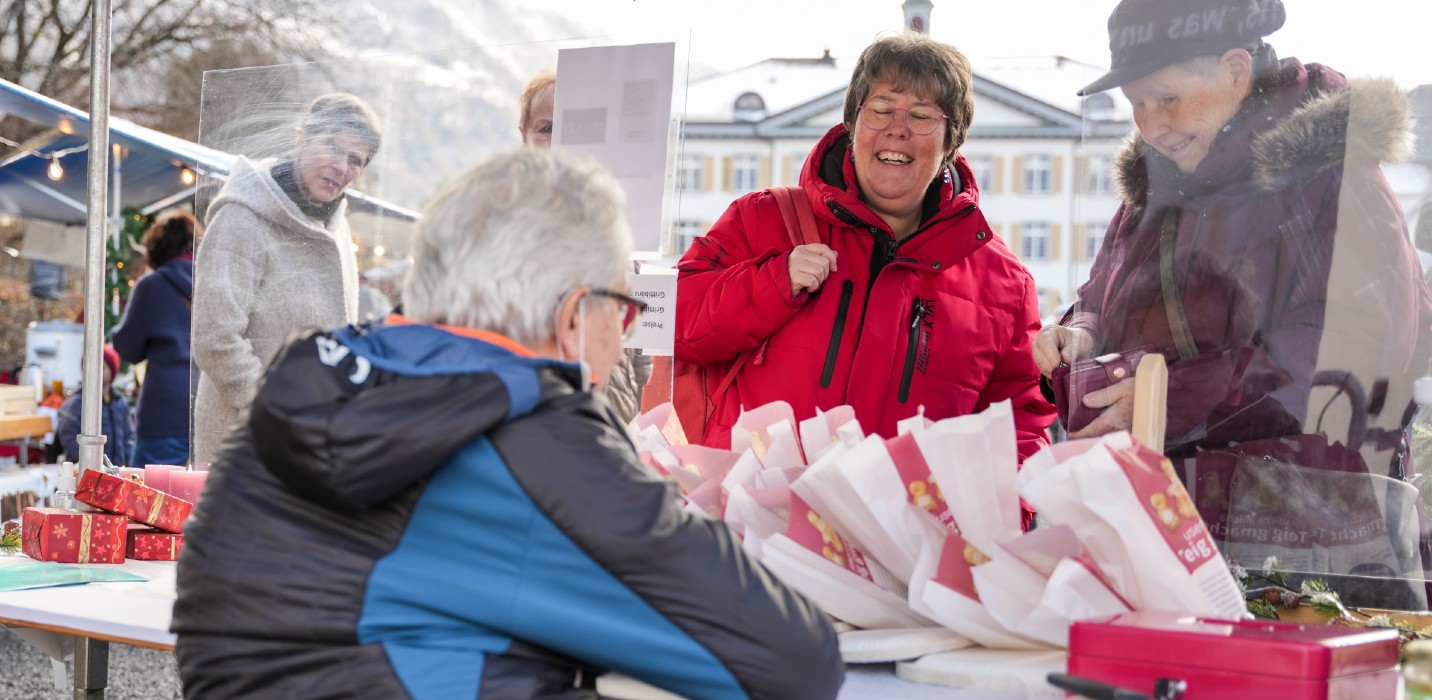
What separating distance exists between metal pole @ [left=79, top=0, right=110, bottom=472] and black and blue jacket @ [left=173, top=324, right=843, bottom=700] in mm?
1425

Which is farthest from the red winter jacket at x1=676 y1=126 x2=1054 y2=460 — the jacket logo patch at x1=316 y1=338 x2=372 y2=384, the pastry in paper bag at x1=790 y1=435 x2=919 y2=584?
the jacket logo patch at x1=316 y1=338 x2=372 y2=384

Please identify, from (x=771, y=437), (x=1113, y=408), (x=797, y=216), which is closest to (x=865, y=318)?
(x=797, y=216)

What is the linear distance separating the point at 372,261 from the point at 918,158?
1300 mm

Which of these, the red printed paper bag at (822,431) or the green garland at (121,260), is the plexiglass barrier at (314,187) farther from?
the green garland at (121,260)

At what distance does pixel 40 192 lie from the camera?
927 centimetres

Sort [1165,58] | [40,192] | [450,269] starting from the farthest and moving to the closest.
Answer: [40,192] < [1165,58] < [450,269]

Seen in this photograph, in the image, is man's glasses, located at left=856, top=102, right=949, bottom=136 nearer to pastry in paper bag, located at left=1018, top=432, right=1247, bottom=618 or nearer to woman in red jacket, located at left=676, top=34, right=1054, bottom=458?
woman in red jacket, located at left=676, top=34, right=1054, bottom=458

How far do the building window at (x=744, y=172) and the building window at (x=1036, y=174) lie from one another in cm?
870

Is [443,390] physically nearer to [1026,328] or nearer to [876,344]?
[876,344]

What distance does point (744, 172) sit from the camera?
41312 millimetres

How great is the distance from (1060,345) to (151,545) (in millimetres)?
1633

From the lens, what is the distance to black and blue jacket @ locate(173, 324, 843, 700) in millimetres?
1193

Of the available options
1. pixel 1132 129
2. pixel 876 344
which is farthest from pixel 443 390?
pixel 876 344

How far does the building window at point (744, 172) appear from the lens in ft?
134
